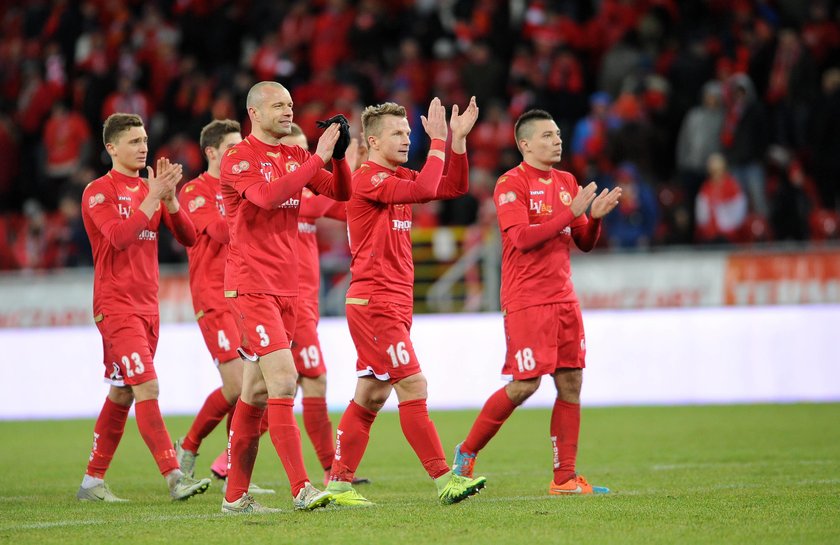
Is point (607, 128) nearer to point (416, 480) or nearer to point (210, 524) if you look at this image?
point (416, 480)

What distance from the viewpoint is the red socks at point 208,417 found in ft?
31.9

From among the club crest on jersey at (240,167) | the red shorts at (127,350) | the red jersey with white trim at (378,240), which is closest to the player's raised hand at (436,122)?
the red jersey with white trim at (378,240)

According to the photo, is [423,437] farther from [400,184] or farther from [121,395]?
[121,395]

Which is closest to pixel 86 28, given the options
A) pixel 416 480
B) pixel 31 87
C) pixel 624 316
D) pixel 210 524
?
pixel 31 87

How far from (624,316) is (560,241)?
7054 mm

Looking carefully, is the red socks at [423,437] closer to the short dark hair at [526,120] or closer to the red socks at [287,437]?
the red socks at [287,437]

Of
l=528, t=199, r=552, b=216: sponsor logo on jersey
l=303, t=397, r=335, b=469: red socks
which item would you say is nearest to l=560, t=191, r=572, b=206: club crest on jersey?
l=528, t=199, r=552, b=216: sponsor logo on jersey

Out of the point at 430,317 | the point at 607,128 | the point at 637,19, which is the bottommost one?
the point at 430,317

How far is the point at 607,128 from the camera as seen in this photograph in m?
18.6

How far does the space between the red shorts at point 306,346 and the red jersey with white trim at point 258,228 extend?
1882mm

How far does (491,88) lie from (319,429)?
11559mm

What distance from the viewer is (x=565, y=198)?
29.1 feet

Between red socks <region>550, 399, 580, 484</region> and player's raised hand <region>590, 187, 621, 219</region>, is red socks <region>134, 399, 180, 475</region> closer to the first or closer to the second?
red socks <region>550, 399, 580, 484</region>

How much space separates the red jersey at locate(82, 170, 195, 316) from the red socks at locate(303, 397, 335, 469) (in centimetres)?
145
